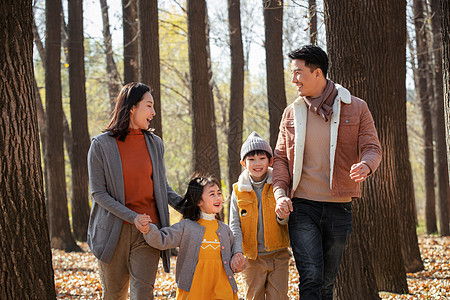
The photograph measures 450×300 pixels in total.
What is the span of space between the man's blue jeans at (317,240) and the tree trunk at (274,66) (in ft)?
27.1

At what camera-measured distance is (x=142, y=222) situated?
4.29 meters

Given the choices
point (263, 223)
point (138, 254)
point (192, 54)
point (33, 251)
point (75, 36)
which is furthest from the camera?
point (75, 36)

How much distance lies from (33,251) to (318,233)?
2241 millimetres

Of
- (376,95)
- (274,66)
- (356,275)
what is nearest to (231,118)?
(274,66)

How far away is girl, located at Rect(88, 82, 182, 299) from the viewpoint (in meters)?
4.46

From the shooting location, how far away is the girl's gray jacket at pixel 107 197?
14.5ft

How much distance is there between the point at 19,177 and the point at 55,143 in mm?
11145

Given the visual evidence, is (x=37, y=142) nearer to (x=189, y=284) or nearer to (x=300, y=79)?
(x=189, y=284)

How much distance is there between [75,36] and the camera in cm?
1551

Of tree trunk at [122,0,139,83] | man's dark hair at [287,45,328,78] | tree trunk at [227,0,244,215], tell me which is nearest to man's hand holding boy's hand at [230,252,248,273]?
man's dark hair at [287,45,328,78]

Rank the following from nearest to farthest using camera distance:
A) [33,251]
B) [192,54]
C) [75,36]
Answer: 1. [33,251]
2. [192,54]
3. [75,36]

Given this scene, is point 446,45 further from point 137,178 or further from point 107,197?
point 107,197

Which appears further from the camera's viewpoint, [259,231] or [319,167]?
[259,231]

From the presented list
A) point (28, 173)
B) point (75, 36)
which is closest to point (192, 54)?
point (75, 36)
